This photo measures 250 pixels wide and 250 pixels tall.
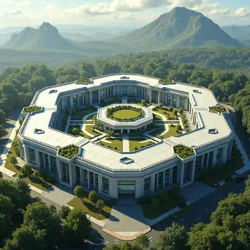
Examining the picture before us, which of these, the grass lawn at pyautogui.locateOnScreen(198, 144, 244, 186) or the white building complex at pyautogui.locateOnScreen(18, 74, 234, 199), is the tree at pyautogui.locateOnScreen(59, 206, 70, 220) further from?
the grass lawn at pyautogui.locateOnScreen(198, 144, 244, 186)

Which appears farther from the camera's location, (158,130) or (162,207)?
(158,130)

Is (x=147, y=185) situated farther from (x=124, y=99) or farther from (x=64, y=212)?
(x=124, y=99)

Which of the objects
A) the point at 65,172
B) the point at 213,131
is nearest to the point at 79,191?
the point at 65,172

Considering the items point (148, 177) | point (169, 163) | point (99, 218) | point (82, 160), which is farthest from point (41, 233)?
point (169, 163)

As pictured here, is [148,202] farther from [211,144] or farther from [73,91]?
[73,91]

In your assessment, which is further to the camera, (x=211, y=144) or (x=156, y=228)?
(x=211, y=144)

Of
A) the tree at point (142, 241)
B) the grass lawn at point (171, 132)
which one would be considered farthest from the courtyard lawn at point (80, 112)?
the tree at point (142, 241)
